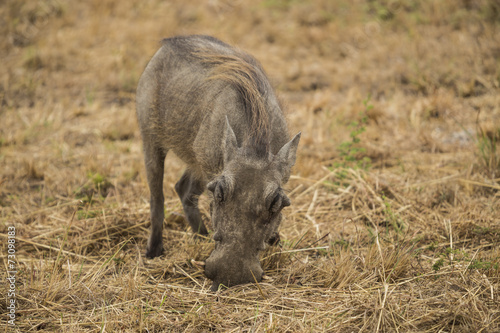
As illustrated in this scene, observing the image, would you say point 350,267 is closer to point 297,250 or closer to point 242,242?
point 297,250

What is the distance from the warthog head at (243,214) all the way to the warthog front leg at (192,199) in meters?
1.06

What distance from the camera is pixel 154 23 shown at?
905cm

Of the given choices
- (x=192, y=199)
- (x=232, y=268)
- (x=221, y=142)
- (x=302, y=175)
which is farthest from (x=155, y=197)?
(x=302, y=175)

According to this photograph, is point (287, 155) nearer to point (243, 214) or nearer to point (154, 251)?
point (243, 214)

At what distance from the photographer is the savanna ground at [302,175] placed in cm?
248

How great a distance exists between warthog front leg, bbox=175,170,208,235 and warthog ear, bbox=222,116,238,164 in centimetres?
99

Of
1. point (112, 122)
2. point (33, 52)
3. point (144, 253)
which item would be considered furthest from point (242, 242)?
point (33, 52)

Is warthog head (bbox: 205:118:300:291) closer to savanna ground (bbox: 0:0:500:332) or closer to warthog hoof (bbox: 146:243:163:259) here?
savanna ground (bbox: 0:0:500:332)

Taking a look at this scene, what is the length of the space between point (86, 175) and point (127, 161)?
630mm

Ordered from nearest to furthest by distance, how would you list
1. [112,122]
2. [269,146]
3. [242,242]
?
[242,242], [269,146], [112,122]

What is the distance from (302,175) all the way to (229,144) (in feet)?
6.78

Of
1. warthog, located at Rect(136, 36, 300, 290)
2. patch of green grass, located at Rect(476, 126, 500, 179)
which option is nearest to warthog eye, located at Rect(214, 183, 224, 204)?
warthog, located at Rect(136, 36, 300, 290)

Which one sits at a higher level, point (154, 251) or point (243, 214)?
point (243, 214)

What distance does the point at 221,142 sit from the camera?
2.76 meters
